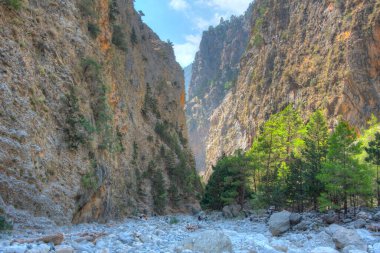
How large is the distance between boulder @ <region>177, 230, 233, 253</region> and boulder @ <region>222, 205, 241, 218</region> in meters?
20.1

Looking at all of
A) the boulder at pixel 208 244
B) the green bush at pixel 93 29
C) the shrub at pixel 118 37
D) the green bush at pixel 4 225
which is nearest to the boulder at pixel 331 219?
the boulder at pixel 208 244

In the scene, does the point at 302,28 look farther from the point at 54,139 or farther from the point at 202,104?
the point at 202,104

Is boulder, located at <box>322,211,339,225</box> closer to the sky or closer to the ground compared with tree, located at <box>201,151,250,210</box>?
closer to the ground

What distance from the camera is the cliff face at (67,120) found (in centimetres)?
1205

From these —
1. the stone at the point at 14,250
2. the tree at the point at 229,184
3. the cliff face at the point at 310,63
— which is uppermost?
the cliff face at the point at 310,63

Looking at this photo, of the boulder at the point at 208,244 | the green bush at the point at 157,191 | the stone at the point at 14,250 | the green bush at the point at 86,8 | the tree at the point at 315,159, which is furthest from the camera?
the green bush at the point at 157,191

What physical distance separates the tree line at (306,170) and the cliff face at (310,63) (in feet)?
22.0

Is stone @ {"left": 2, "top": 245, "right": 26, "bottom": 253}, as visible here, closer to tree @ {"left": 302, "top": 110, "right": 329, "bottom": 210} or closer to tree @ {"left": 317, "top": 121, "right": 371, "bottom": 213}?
tree @ {"left": 317, "top": 121, "right": 371, "bottom": 213}

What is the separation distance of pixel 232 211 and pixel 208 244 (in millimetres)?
21026

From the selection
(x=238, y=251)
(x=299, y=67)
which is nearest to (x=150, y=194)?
(x=238, y=251)

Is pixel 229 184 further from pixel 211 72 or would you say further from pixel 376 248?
pixel 211 72

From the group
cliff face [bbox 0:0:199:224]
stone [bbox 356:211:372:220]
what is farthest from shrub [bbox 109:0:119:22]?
stone [bbox 356:211:372:220]

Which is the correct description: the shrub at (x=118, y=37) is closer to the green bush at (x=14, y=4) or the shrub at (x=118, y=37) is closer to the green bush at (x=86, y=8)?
the green bush at (x=86, y=8)

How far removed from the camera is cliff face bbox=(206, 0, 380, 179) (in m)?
45.8
